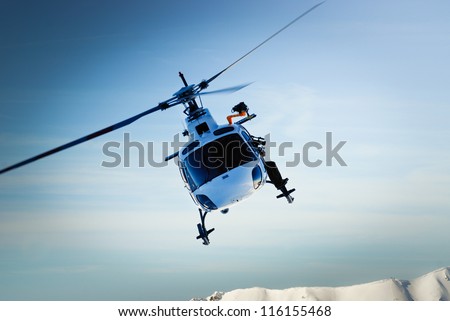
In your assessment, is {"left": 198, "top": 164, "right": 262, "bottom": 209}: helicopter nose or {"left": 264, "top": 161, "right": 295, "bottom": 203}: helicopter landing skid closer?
{"left": 198, "top": 164, "right": 262, "bottom": 209}: helicopter nose

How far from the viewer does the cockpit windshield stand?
28656 mm

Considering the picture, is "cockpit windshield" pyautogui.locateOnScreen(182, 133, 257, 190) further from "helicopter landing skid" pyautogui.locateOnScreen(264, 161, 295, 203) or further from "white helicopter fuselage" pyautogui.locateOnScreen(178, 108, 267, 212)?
"helicopter landing skid" pyautogui.locateOnScreen(264, 161, 295, 203)

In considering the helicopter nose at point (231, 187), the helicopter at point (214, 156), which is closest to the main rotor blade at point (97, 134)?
the helicopter at point (214, 156)

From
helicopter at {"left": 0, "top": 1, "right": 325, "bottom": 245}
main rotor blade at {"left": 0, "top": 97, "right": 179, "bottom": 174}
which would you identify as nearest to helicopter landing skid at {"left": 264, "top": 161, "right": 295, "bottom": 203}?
helicopter at {"left": 0, "top": 1, "right": 325, "bottom": 245}

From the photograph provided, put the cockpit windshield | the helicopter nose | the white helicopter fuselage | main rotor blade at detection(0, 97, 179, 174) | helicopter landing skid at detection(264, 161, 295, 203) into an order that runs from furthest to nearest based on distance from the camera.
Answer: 1. helicopter landing skid at detection(264, 161, 295, 203)
2. the cockpit windshield
3. the white helicopter fuselage
4. the helicopter nose
5. main rotor blade at detection(0, 97, 179, 174)

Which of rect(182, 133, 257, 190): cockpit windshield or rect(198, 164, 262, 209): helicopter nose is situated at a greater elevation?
rect(182, 133, 257, 190): cockpit windshield

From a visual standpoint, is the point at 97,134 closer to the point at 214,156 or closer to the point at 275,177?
the point at 214,156

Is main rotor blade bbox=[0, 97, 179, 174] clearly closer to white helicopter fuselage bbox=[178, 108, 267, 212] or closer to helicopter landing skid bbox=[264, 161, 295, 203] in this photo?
white helicopter fuselage bbox=[178, 108, 267, 212]

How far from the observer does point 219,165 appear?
1126 inches

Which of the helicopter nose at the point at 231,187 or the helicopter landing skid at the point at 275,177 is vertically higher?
the helicopter landing skid at the point at 275,177

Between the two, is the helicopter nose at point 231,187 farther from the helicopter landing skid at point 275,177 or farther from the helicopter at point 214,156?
the helicopter landing skid at point 275,177

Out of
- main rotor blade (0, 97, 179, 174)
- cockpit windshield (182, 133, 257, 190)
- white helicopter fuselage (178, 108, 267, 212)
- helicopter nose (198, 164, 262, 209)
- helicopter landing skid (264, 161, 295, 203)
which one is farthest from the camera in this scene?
helicopter landing skid (264, 161, 295, 203)

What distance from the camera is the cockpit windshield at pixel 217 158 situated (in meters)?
28.7

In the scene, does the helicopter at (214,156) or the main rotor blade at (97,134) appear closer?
the main rotor blade at (97,134)
